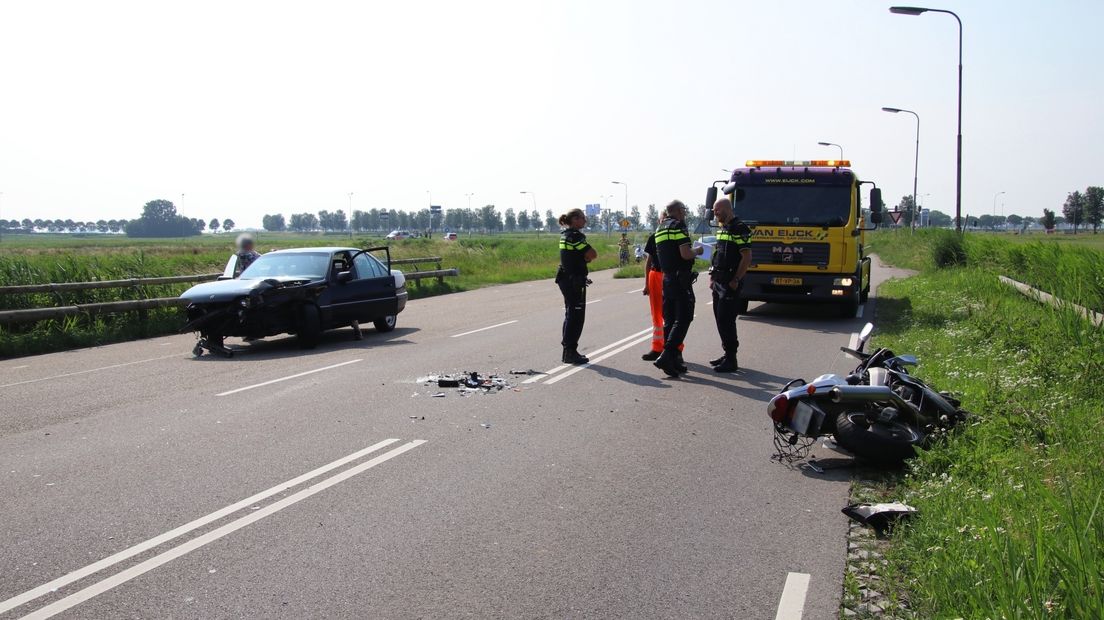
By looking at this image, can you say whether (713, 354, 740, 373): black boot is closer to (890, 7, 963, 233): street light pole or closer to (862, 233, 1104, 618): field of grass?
(862, 233, 1104, 618): field of grass

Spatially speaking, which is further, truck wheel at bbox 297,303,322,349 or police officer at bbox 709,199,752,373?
truck wheel at bbox 297,303,322,349

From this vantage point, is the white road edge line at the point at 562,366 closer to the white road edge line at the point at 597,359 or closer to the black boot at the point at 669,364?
the white road edge line at the point at 597,359

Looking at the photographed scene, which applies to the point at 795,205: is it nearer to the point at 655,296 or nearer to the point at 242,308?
the point at 655,296

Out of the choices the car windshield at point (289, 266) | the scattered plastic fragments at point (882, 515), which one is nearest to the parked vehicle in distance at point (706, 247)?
the car windshield at point (289, 266)

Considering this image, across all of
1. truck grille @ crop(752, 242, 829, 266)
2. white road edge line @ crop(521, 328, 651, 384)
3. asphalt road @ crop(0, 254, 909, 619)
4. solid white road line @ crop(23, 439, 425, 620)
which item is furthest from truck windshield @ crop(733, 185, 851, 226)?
solid white road line @ crop(23, 439, 425, 620)

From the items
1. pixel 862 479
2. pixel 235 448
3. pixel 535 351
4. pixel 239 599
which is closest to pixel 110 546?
pixel 239 599

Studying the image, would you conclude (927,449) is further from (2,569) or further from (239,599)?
(2,569)

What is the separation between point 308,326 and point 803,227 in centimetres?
884

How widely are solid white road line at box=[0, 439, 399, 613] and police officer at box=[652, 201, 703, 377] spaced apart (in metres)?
4.61

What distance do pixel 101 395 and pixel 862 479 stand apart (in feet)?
25.6

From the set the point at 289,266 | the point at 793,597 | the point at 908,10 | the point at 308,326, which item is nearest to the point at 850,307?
the point at 308,326

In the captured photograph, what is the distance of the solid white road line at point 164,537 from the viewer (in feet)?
13.8

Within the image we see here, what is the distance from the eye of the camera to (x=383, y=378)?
34.6 ft

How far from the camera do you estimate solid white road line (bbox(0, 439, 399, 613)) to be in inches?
165
